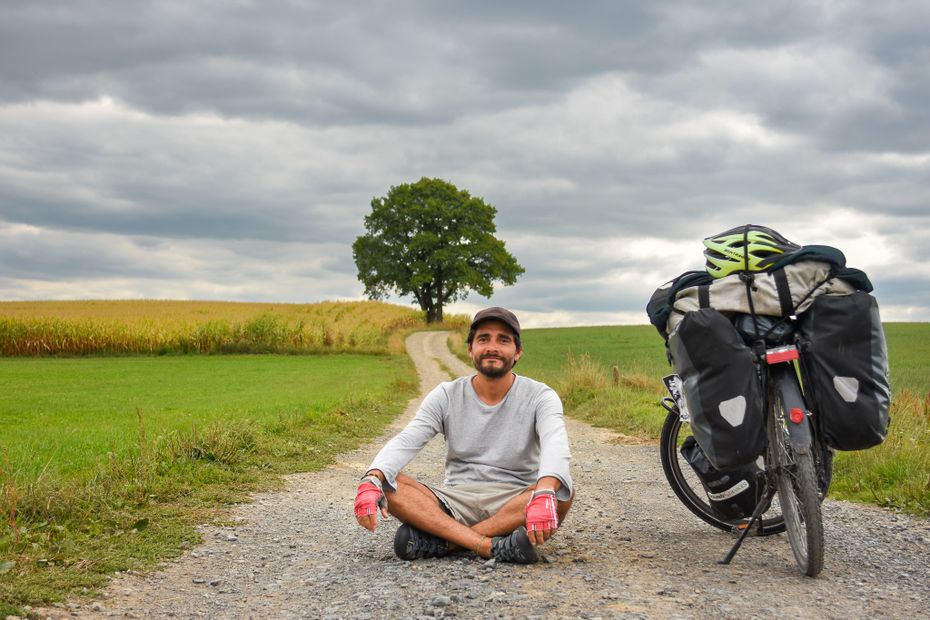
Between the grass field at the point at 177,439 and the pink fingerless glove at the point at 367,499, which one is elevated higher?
the pink fingerless glove at the point at 367,499

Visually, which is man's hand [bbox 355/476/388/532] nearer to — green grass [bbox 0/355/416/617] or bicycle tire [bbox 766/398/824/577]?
green grass [bbox 0/355/416/617]

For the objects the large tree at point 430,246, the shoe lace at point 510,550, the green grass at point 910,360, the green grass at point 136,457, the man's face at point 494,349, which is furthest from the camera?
the large tree at point 430,246

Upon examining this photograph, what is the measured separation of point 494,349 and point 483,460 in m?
0.73

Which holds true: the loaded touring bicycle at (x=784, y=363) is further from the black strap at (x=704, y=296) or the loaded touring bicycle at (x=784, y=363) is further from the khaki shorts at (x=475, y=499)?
the khaki shorts at (x=475, y=499)

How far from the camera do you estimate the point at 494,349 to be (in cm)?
490

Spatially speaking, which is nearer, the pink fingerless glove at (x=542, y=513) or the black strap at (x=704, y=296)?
the pink fingerless glove at (x=542, y=513)

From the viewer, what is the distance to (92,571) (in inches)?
191

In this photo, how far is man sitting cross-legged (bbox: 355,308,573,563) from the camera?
4.75m

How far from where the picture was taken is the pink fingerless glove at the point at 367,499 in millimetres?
4516

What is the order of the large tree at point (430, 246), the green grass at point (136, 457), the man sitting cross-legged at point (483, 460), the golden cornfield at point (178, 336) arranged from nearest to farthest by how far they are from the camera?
the man sitting cross-legged at point (483, 460), the green grass at point (136, 457), the golden cornfield at point (178, 336), the large tree at point (430, 246)

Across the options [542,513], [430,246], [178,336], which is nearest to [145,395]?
[178,336]

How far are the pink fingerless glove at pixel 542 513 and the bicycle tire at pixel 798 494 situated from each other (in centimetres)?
133

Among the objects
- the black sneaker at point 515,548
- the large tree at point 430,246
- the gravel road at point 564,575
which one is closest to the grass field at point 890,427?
the gravel road at point 564,575

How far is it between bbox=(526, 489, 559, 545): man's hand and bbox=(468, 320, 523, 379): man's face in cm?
87
